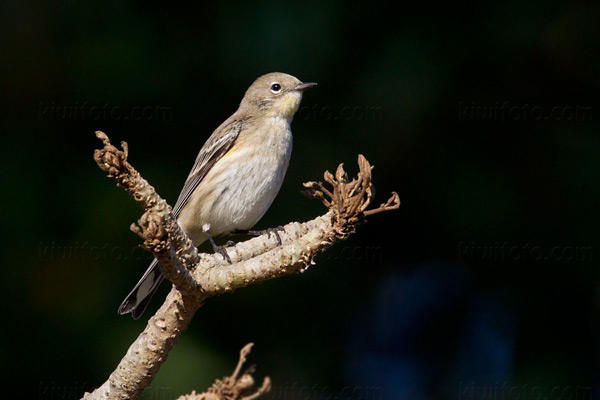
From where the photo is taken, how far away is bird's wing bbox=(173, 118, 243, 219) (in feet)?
17.2

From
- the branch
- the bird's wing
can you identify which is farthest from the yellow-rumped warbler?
the branch

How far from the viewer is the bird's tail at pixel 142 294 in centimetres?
455

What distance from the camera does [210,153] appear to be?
543 cm

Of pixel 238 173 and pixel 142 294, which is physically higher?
pixel 238 173

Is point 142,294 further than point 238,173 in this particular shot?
No

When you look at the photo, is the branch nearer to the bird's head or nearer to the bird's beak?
the bird's beak

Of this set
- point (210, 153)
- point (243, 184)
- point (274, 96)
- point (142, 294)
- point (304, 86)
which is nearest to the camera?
point (142, 294)

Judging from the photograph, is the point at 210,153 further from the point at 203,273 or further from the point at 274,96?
the point at 203,273

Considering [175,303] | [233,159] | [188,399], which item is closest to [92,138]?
[233,159]

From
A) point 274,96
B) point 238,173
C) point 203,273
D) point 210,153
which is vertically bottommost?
point 203,273

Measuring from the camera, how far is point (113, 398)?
2.72 metres

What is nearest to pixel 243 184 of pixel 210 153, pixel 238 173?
pixel 238 173

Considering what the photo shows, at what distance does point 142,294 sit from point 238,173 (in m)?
1.21

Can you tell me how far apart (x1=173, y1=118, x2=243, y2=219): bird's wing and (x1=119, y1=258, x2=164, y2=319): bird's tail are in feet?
1.83
